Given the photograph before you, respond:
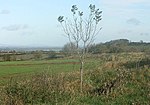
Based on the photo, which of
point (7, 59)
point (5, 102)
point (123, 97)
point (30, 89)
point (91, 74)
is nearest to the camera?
point (5, 102)

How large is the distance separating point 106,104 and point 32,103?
286 centimetres

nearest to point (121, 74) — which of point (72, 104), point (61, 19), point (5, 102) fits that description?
point (61, 19)

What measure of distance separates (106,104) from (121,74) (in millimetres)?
6301

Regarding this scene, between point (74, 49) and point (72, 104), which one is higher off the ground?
point (74, 49)

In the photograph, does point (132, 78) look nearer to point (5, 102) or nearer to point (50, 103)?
point (50, 103)

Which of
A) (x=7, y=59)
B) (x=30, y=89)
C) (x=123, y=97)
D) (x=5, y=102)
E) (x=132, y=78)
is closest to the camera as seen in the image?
(x=5, y=102)

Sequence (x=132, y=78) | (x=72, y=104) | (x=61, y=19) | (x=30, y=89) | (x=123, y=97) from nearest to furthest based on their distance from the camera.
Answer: (x=72, y=104), (x=30, y=89), (x=123, y=97), (x=61, y=19), (x=132, y=78)

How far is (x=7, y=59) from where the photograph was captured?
5628 centimetres

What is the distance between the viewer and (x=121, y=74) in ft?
58.1

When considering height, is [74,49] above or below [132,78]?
above

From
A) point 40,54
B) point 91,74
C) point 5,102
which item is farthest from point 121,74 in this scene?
point 40,54

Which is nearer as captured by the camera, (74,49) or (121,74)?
(74,49)

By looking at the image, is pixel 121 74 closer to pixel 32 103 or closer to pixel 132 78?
pixel 132 78

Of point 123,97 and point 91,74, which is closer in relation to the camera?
point 123,97
